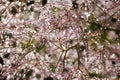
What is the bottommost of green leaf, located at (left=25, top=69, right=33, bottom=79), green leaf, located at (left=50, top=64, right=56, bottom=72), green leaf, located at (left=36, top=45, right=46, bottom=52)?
green leaf, located at (left=25, top=69, right=33, bottom=79)

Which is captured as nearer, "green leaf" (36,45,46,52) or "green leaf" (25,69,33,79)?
"green leaf" (25,69,33,79)

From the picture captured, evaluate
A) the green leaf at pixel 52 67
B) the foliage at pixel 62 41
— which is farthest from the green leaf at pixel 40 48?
the green leaf at pixel 52 67

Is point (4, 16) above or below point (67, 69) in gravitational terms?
above

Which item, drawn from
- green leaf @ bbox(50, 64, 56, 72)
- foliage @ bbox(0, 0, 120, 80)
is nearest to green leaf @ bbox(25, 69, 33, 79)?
foliage @ bbox(0, 0, 120, 80)

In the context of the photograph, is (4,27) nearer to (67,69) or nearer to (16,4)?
(16,4)

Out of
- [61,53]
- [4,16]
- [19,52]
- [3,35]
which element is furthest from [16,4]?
[61,53]

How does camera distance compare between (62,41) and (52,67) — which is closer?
(52,67)

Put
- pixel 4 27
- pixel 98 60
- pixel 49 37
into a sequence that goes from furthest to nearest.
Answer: pixel 4 27 → pixel 49 37 → pixel 98 60

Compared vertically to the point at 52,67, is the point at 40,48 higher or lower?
higher

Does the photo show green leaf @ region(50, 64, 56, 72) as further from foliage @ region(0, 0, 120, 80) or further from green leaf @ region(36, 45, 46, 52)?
green leaf @ region(36, 45, 46, 52)

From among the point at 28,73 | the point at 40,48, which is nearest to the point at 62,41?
the point at 40,48

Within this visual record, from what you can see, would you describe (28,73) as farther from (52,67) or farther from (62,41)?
(62,41)
